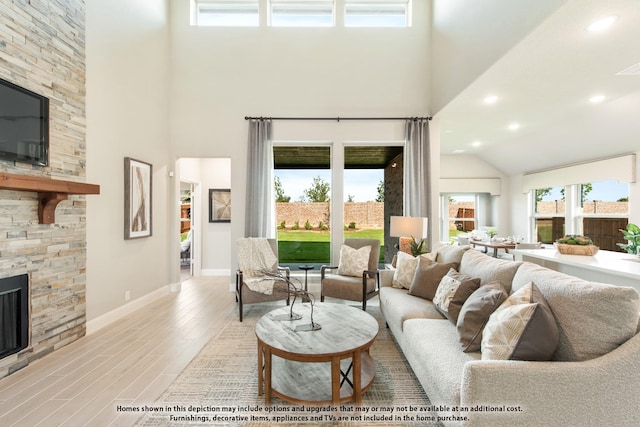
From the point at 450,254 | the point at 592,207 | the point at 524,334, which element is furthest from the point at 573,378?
the point at 592,207

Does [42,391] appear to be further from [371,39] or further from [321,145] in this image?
[371,39]

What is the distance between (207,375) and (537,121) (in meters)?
5.69

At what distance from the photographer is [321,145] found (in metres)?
4.86

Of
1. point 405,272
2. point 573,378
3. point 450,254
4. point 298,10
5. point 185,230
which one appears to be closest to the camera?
point 573,378

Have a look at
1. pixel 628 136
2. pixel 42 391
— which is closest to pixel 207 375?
pixel 42 391

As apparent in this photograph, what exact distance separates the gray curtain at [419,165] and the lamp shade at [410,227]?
88cm

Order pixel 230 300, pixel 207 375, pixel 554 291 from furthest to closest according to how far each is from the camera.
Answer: pixel 230 300, pixel 207 375, pixel 554 291

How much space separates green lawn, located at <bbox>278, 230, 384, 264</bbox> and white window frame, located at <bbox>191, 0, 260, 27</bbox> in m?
3.66

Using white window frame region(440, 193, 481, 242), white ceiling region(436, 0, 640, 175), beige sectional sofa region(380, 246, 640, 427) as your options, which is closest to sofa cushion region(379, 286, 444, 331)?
beige sectional sofa region(380, 246, 640, 427)

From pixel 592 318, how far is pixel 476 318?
1.81 ft

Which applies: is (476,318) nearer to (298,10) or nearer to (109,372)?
(109,372)

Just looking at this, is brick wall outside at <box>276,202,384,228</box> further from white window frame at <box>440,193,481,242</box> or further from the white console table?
white window frame at <box>440,193,481,242</box>

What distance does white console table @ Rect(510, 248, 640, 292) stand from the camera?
244 cm

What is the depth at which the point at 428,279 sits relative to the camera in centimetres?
279
